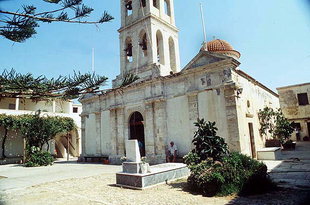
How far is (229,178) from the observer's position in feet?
20.2

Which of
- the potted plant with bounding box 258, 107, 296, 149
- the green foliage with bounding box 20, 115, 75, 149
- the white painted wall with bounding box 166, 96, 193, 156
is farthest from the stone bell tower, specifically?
the green foliage with bounding box 20, 115, 75, 149

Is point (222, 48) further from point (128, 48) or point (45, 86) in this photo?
point (45, 86)

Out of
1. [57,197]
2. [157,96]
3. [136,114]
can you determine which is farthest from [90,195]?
[136,114]

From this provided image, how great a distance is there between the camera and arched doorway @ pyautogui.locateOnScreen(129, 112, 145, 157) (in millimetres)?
15227

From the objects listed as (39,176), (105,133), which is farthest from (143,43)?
(39,176)

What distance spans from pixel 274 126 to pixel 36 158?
18806 mm

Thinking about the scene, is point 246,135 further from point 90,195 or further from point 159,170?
point 90,195

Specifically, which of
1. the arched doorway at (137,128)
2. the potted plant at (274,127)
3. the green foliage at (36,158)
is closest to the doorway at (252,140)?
the potted plant at (274,127)

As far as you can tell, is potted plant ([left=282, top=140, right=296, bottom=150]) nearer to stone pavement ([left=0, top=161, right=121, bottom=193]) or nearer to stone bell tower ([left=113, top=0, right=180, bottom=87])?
stone bell tower ([left=113, top=0, right=180, bottom=87])

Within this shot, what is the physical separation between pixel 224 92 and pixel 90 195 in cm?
814

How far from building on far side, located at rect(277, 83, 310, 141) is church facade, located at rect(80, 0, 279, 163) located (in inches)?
373

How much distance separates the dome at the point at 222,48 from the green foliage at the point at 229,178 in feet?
41.7

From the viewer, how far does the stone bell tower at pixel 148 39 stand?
49.8 feet

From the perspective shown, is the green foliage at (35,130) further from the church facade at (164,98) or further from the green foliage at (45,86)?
the green foliage at (45,86)
